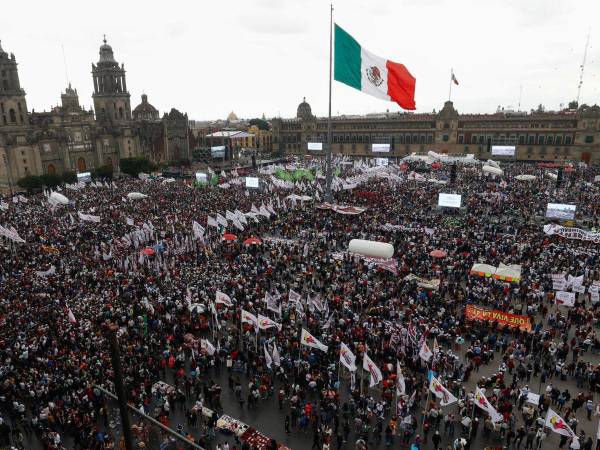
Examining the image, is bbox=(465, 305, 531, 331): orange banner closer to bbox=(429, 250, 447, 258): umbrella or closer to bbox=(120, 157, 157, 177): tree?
bbox=(429, 250, 447, 258): umbrella

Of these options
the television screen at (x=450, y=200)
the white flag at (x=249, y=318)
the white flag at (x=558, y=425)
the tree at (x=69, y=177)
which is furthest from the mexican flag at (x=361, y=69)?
the tree at (x=69, y=177)

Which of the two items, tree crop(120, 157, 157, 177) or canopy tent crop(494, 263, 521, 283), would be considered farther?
tree crop(120, 157, 157, 177)

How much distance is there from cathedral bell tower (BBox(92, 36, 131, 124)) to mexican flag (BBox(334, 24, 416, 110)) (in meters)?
70.9

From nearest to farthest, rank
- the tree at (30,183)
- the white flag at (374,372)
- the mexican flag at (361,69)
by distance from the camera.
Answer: the white flag at (374,372), the mexican flag at (361,69), the tree at (30,183)

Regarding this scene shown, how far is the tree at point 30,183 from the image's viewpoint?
6025cm

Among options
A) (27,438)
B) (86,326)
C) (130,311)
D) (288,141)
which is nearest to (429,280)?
(130,311)

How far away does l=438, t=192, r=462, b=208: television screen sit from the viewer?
3988cm

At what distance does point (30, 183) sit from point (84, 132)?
→ 62.0ft

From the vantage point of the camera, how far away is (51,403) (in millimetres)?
14352

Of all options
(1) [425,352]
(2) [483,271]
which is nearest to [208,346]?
(1) [425,352]

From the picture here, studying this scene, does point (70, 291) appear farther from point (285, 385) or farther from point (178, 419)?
point (285, 385)

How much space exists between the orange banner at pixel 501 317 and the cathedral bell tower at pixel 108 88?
273 feet

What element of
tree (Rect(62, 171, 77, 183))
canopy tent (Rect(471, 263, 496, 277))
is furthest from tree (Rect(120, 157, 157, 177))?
canopy tent (Rect(471, 263, 496, 277))

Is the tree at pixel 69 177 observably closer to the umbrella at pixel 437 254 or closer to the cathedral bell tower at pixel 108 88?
the cathedral bell tower at pixel 108 88
